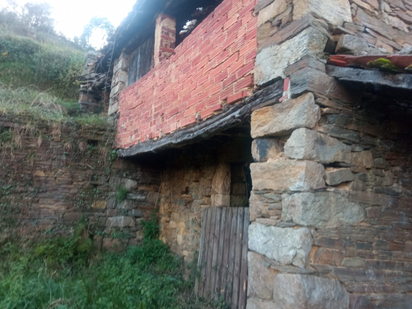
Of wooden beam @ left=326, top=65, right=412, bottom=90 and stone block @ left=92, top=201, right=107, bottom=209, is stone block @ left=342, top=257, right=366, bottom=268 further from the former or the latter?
stone block @ left=92, top=201, right=107, bottom=209

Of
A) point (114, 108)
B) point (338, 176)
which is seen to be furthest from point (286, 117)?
point (114, 108)

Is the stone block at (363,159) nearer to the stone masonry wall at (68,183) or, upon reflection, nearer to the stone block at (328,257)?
the stone block at (328,257)

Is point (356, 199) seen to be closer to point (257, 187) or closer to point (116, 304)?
point (257, 187)

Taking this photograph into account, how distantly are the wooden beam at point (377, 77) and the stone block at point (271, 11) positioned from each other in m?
0.76

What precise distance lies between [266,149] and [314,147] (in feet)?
1.40

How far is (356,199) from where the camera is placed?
235cm

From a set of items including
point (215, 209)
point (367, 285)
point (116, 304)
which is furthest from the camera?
point (215, 209)

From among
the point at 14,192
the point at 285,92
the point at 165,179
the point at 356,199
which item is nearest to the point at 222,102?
the point at 285,92

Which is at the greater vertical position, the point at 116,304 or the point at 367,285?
the point at 367,285

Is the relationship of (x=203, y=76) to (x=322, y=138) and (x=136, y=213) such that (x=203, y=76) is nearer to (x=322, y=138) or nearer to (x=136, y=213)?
(x=322, y=138)

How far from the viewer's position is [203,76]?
140 inches

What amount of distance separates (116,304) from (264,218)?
6.71ft

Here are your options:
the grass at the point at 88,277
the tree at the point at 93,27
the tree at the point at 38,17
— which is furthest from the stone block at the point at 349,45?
the tree at the point at 38,17

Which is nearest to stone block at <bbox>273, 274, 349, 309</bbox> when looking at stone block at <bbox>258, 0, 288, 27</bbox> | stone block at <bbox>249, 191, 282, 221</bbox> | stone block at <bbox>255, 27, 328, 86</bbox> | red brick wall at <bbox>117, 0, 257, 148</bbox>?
stone block at <bbox>249, 191, 282, 221</bbox>
